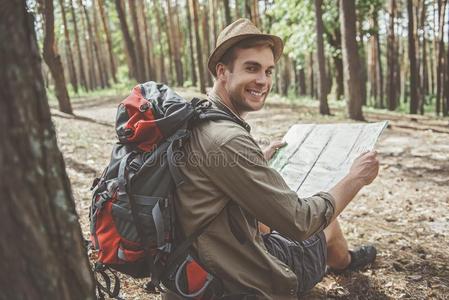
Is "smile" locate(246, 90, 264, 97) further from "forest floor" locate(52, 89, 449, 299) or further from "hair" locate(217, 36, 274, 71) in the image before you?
"forest floor" locate(52, 89, 449, 299)

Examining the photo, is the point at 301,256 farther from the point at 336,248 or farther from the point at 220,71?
the point at 220,71

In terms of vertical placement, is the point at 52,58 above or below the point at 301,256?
above

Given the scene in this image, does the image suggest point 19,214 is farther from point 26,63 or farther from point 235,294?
point 235,294

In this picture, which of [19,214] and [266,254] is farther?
[266,254]

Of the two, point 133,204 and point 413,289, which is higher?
point 133,204

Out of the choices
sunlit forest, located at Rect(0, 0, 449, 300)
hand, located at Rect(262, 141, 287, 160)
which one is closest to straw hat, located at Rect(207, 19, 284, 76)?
hand, located at Rect(262, 141, 287, 160)

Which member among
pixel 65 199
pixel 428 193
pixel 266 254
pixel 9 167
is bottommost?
pixel 428 193

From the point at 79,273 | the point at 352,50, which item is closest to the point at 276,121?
the point at 352,50

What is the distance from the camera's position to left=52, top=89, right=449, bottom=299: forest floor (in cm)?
318

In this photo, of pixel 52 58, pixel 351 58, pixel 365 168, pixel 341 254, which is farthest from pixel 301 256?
pixel 52 58

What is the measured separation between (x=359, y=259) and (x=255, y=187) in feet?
6.27

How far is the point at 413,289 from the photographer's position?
3.14 m

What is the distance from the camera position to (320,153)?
9.45ft

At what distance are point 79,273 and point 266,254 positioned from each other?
41.8 inches
